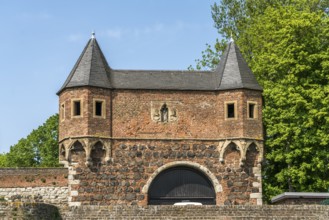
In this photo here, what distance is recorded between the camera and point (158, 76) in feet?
146

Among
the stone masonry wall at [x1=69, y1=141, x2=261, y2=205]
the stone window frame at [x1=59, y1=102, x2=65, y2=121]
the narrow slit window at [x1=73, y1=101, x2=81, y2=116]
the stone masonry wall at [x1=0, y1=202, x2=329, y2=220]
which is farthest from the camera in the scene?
the stone window frame at [x1=59, y1=102, x2=65, y2=121]

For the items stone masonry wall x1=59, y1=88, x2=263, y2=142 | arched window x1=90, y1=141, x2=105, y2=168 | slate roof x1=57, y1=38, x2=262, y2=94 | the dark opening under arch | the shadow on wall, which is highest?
slate roof x1=57, y1=38, x2=262, y2=94

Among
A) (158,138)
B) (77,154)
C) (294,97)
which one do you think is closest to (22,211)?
(77,154)

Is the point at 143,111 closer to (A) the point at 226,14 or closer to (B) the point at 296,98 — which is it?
(B) the point at 296,98

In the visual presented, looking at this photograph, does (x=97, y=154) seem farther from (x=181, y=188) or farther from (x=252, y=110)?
(x=252, y=110)

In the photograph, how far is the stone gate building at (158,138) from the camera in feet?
139

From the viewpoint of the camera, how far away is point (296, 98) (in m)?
46.2

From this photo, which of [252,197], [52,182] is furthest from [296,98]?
[52,182]

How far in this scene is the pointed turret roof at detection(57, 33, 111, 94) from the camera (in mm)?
42938

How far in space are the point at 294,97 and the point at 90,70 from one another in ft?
35.0

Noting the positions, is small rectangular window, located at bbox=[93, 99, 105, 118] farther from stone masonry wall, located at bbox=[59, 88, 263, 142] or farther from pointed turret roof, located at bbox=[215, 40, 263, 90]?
pointed turret roof, located at bbox=[215, 40, 263, 90]

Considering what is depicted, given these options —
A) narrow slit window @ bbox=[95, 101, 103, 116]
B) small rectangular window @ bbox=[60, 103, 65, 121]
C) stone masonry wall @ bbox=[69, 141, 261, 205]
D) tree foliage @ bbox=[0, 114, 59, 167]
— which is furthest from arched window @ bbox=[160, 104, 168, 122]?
tree foliage @ bbox=[0, 114, 59, 167]

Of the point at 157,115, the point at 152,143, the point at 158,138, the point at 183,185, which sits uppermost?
the point at 157,115

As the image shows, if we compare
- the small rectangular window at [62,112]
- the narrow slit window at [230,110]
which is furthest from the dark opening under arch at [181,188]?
the small rectangular window at [62,112]
